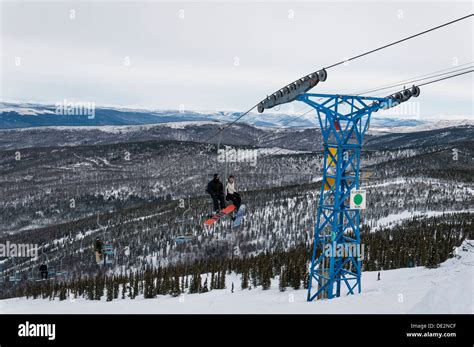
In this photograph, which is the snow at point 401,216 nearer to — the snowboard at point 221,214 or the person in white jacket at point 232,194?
the person in white jacket at point 232,194

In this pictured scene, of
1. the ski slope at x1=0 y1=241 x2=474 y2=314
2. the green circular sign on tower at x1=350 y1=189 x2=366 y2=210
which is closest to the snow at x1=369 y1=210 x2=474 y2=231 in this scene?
the ski slope at x1=0 y1=241 x2=474 y2=314

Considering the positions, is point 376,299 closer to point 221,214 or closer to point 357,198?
point 357,198

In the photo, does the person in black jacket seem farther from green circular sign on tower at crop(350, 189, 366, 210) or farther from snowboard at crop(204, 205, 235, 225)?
green circular sign on tower at crop(350, 189, 366, 210)

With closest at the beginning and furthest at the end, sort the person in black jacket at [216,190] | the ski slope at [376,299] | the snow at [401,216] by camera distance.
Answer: the ski slope at [376,299]
the person in black jacket at [216,190]
the snow at [401,216]

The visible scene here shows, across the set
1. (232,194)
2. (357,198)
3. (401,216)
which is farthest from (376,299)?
(401,216)

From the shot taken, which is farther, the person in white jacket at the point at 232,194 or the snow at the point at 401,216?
the snow at the point at 401,216

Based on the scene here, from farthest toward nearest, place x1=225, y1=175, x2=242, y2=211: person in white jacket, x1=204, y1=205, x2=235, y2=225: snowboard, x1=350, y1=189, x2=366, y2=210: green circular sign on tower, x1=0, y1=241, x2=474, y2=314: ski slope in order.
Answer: x1=204, y1=205, x2=235, y2=225: snowboard
x1=225, y1=175, x2=242, y2=211: person in white jacket
x1=350, y1=189, x2=366, y2=210: green circular sign on tower
x1=0, y1=241, x2=474, y2=314: ski slope

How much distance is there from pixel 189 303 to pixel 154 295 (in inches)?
328

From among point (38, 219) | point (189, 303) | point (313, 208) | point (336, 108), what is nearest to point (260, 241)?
point (313, 208)

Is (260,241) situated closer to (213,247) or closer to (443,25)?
(213,247)

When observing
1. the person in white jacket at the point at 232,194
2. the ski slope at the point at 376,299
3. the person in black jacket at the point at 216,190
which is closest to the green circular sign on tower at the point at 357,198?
the ski slope at the point at 376,299

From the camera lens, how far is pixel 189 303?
24.4 m

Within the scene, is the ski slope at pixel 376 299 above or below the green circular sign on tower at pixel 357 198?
below

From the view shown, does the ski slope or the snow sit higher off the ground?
the ski slope
